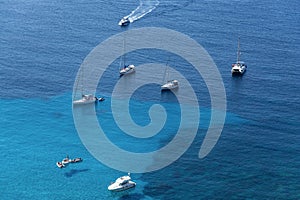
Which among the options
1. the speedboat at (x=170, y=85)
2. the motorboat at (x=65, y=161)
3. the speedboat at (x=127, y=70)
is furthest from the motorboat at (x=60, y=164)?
the speedboat at (x=127, y=70)

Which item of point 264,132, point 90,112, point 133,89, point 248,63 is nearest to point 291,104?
point 264,132

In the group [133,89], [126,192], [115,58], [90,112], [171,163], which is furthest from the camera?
[115,58]

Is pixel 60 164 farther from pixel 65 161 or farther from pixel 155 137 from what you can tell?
pixel 155 137

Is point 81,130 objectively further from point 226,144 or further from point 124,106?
point 226,144

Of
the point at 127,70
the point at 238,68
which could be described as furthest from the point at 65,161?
the point at 238,68

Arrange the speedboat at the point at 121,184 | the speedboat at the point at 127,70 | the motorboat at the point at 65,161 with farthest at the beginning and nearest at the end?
1. the speedboat at the point at 127,70
2. the motorboat at the point at 65,161
3. the speedboat at the point at 121,184

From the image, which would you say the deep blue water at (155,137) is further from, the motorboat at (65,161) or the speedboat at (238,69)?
the speedboat at (238,69)

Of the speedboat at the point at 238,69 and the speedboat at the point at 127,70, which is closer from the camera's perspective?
the speedboat at the point at 127,70

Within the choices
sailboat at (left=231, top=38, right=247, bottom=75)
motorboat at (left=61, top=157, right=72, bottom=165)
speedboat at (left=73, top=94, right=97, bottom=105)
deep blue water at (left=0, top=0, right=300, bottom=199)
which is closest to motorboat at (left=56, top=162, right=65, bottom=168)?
motorboat at (left=61, top=157, right=72, bottom=165)

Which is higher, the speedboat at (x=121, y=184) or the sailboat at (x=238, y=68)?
the sailboat at (x=238, y=68)
